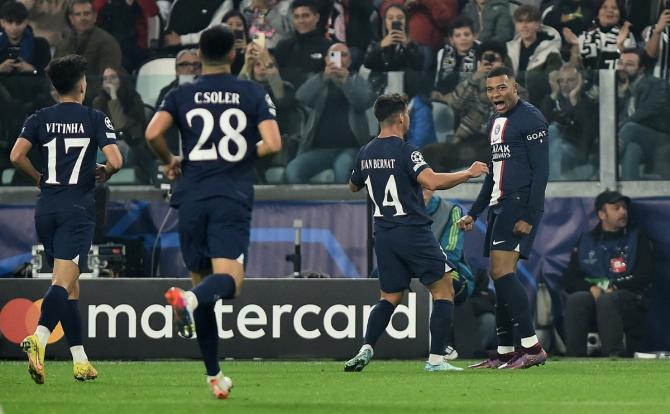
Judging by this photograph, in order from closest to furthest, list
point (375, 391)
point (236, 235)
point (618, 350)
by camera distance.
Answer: point (236, 235), point (375, 391), point (618, 350)

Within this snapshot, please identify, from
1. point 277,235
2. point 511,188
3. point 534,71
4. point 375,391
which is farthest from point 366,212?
point 375,391

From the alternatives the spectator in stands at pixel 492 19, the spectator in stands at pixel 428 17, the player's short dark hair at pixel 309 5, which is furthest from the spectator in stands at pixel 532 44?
the player's short dark hair at pixel 309 5

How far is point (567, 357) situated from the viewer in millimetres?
14047

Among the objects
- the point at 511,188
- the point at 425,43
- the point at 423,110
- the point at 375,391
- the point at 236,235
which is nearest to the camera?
the point at 236,235

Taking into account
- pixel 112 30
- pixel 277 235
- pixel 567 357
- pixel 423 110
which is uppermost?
pixel 112 30

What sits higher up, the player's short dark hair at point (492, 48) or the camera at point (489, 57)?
the player's short dark hair at point (492, 48)

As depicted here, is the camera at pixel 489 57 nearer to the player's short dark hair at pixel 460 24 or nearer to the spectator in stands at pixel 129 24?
the player's short dark hair at pixel 460 24

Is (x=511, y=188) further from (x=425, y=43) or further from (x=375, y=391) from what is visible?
(x=425, y=43)

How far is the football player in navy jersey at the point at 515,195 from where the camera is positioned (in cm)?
1118

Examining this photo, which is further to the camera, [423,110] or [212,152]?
[423,110]

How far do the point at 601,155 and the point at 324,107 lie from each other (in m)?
2.84

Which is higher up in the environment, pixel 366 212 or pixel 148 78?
pixel 148 78

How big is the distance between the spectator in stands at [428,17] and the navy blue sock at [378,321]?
647 centimetres

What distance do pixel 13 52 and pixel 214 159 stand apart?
9218 mm
